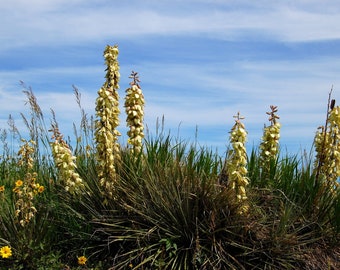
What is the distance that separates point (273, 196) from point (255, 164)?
840 millimetres

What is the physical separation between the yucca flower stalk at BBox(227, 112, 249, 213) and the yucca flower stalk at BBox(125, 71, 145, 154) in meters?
1.09

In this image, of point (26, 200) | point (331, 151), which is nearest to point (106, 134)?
point (26, 200)

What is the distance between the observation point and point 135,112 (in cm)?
574

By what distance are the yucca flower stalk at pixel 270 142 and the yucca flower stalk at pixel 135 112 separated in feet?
5.01

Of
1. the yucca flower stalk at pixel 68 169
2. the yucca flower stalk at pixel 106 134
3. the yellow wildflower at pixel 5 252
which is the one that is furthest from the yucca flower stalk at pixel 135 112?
the yellow wildflower at pixel 5 252

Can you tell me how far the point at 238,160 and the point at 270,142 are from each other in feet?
Result: 4.31

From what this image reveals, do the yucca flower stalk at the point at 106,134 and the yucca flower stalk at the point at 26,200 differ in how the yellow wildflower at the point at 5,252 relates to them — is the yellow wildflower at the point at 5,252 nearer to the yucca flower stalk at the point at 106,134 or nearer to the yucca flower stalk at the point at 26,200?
the yucca flower stalk at the point at 26,200

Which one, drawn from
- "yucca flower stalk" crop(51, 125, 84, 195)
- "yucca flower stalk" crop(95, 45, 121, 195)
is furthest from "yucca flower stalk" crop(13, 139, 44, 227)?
"yucca flower stalk" crop(95, 45, 121, 195)

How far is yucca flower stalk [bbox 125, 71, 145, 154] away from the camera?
579 cm

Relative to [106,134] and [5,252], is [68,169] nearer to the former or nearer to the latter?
[106,134]

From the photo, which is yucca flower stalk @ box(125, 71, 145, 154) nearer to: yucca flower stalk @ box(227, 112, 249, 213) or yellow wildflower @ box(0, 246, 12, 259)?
yucca flower stalk @ box(227, 112, 249, 213)

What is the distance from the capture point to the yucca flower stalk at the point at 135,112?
5785 mm

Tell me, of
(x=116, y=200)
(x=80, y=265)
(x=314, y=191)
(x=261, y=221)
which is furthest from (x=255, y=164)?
(x=80, y=265)

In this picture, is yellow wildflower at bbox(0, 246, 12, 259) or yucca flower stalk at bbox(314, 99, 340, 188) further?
yucca flower stalk at bbox(314, 99, 340, 188)
